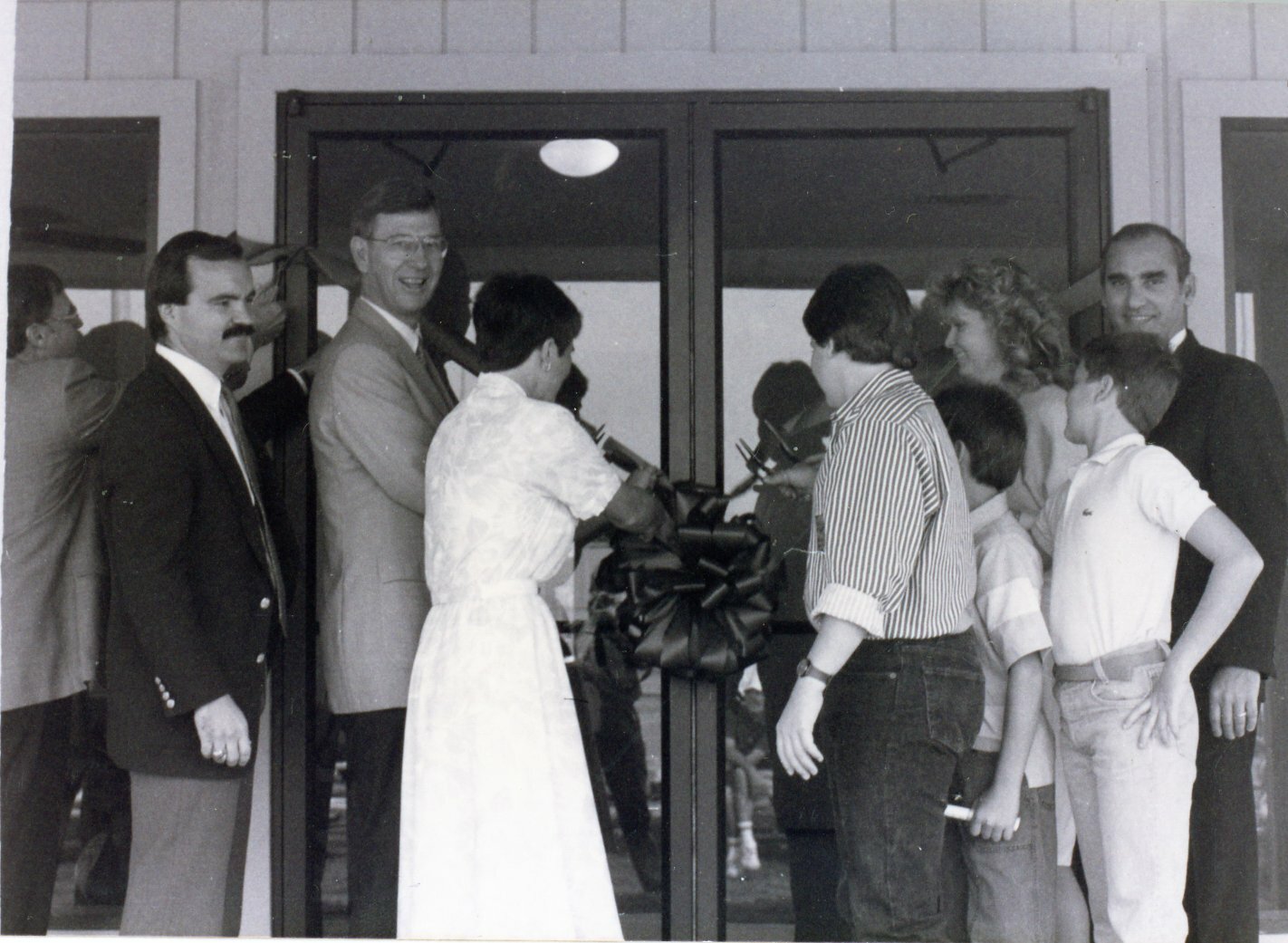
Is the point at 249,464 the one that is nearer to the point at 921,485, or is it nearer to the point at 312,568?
the point at 312,568

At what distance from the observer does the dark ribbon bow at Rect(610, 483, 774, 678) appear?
293 cm

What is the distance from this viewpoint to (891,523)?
2.36m

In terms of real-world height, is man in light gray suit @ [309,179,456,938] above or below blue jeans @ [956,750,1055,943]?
above

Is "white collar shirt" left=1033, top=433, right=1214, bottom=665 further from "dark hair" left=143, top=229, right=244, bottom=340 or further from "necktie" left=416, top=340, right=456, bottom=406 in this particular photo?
"dark hair" left=143, top=229, right=244, bottom=340

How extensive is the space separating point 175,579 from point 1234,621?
81.8 inches

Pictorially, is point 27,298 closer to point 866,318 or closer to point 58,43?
point 58,43

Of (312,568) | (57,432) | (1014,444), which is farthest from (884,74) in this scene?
(57,432)

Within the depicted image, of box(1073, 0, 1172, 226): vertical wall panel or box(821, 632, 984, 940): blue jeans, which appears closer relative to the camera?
box(821, 632, 984, 940): blue jeans

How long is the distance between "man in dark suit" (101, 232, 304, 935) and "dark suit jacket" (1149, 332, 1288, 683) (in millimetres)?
1895

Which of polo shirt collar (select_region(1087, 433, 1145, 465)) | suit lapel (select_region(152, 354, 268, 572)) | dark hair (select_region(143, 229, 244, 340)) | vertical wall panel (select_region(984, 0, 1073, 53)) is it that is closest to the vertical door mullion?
dark hair (select_region(143, 229, 244, 340))

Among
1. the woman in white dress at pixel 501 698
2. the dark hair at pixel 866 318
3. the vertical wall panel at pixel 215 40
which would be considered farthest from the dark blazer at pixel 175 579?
the dark hair at pixel 866 318

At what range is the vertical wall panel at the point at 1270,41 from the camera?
10.8 feet

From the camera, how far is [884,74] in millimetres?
3281

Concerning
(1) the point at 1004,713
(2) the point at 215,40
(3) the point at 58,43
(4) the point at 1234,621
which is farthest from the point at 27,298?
(4) the point at 1234,621
